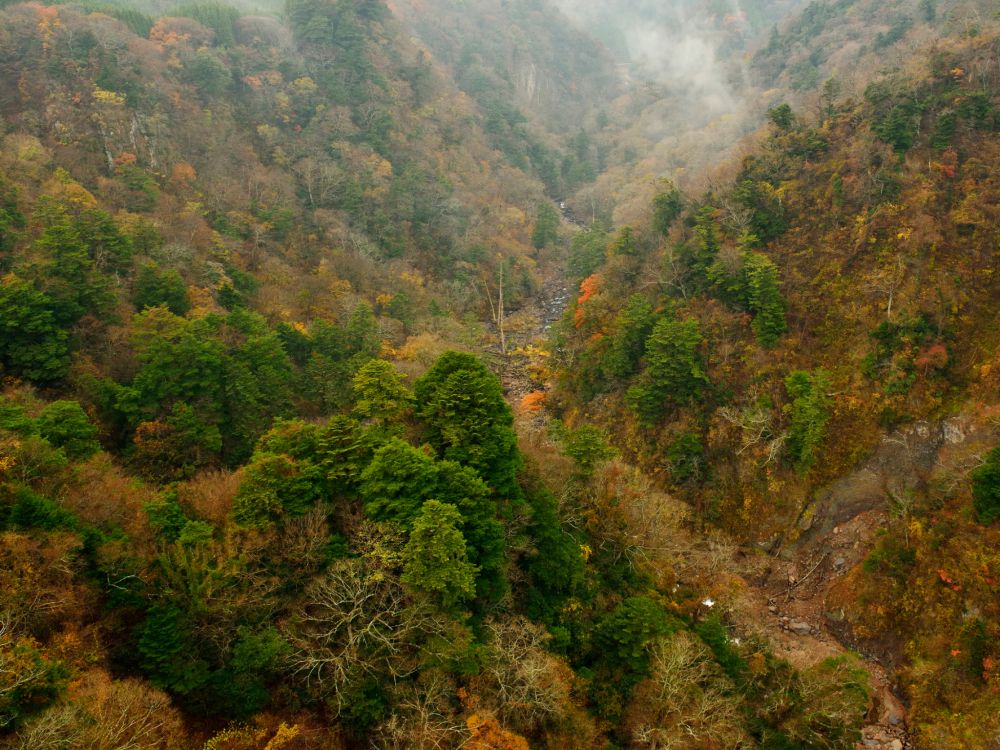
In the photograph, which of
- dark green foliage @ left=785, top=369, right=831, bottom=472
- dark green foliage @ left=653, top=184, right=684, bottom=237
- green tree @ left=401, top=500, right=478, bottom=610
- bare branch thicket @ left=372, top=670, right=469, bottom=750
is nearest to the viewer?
bare branch thicket @ left=372, top=670, right=469, bottom=750

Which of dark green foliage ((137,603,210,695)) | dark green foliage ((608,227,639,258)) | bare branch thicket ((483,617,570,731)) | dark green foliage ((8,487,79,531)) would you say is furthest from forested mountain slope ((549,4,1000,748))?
dark green foliage ((8,487,79,531))

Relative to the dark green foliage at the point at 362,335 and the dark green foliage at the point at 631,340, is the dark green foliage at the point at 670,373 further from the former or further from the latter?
the dark green foliage at the point at 362,335

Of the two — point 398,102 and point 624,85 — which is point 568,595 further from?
point 624,85

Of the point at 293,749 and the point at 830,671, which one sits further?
the point at 830,671

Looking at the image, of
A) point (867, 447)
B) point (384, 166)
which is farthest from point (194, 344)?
point (384, 166)

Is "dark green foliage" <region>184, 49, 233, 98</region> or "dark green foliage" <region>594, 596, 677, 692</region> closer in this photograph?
"dark green foliage" <region>594, 596, 677, 692</region>

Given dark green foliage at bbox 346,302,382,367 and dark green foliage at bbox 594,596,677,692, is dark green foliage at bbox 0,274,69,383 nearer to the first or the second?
dark green foliage at bbox 346,302,382,367

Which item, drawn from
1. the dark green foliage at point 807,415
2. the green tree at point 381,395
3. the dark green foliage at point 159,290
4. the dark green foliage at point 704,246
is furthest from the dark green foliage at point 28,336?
the dark green foliage at point 807,415
